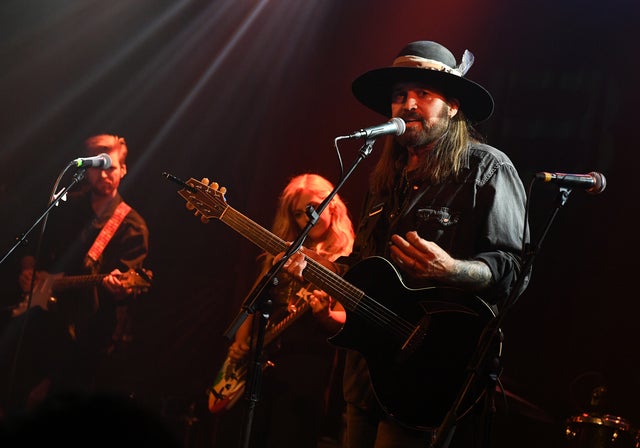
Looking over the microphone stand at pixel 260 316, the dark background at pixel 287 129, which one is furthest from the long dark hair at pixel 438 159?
the dark background at pixel 287 129

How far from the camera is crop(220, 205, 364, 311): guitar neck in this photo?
3.21 m

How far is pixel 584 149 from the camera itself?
4.58 m

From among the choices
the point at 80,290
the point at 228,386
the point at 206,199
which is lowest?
the point at 228,386

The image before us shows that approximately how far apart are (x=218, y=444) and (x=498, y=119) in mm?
3040

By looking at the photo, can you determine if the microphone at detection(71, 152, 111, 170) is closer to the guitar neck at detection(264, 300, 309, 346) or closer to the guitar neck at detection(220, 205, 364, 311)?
the guitar neck at detection(220, 205, 364, 311)

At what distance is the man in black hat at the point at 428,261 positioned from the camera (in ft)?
9.53

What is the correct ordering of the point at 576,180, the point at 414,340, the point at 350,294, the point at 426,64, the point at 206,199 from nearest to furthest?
the point at 576,180
the point at 414,340
the point at 350,294
the point at 426,64
the point at 206,199

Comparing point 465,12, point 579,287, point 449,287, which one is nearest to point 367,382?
point 449,287

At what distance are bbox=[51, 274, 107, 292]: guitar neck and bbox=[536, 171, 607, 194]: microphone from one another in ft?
14.6

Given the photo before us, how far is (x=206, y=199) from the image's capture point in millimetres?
3812

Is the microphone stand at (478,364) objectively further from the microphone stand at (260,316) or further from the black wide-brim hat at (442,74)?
the black wide-brim hat at (442,74)

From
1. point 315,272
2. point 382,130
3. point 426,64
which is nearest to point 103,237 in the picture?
point 315,272

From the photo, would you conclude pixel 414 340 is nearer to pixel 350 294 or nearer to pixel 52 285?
pixel 350 294

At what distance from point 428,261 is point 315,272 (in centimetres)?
67
